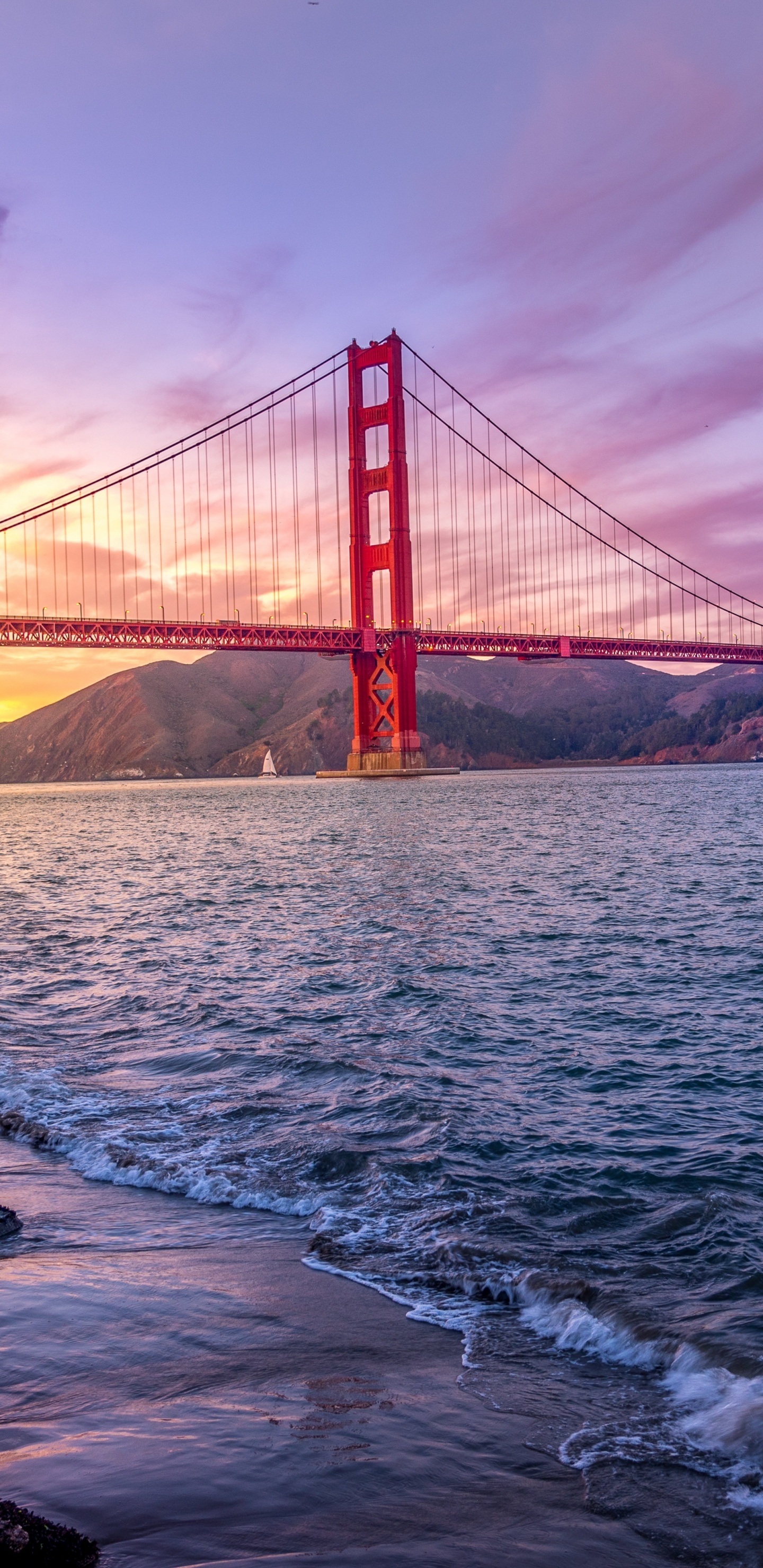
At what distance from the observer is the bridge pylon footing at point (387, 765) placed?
85750mm

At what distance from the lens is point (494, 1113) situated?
721 cm

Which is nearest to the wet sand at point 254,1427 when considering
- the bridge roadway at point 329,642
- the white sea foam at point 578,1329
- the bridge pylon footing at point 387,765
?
the white sea foam at point 578,1329

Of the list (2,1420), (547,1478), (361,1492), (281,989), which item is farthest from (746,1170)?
(281,989)

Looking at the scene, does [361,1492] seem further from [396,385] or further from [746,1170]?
[396,385]

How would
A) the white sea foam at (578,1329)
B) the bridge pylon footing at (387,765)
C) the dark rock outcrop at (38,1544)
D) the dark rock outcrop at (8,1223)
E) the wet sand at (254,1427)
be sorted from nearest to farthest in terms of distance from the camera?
the dark rock outcrop at (38,1544)
the wet sand at (254,1427)
the white sea foam at (578,1329)
the dark rock outcrop at (8,1223)
the bridge pylon footing at (387,765)

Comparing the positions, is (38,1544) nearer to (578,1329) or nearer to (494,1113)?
(578,1329)

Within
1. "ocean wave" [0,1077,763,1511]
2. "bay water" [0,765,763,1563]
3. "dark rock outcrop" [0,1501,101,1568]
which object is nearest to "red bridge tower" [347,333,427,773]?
"bay water" [0,765,763,1563]

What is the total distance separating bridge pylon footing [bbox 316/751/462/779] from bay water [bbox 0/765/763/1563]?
64875 millimetres

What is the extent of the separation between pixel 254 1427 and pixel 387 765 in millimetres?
84328

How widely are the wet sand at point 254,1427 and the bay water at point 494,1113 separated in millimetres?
179

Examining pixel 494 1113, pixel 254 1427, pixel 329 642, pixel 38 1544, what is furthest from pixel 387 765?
pixel 38 1544

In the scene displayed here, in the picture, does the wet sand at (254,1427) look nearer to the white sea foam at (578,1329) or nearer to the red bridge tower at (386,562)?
the white sea foam at (578,1329)

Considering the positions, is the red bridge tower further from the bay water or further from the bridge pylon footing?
the bay water

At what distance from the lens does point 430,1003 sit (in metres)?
10.9
